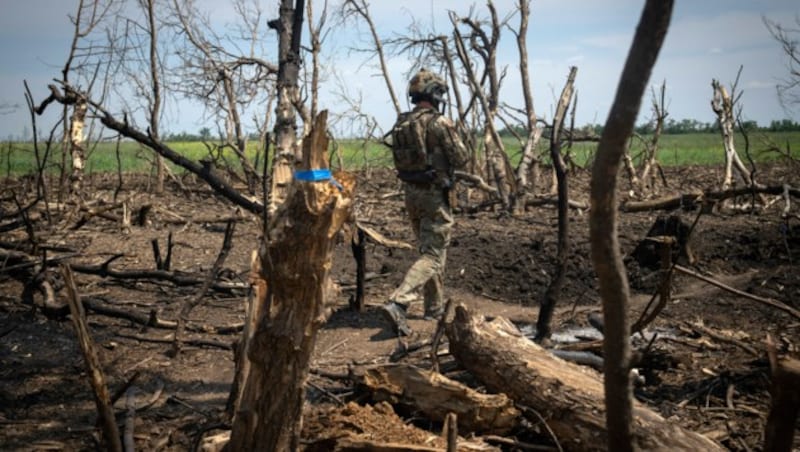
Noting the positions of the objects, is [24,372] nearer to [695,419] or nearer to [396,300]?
[396,300]

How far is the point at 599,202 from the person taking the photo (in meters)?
1.92

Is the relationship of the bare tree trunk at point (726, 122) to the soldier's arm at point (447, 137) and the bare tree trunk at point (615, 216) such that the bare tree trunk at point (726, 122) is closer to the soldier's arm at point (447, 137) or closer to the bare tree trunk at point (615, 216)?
the soldier's arm at point (447, 137)

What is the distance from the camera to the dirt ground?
12.8ft

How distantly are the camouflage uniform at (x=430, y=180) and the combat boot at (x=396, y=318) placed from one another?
15.4 inches

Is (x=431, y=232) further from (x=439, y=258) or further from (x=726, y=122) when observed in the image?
(x=726, y=122)

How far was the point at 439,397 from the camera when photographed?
3.79 m

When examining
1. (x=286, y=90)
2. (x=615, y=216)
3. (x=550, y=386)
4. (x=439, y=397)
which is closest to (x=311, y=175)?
(x=615, y=216)

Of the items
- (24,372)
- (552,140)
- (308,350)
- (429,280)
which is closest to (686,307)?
(429,280)

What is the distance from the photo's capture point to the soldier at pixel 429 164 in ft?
21.3

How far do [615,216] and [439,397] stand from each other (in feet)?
7.03

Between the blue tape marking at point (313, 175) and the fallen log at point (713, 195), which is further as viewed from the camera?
the fallen log at point (713, 195)

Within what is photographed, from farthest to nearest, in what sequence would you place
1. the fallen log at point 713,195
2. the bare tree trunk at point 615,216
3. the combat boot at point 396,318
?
the fallen log at point 713,195
the combat boot at point 396,318
the bare tree trunk at point 615,216

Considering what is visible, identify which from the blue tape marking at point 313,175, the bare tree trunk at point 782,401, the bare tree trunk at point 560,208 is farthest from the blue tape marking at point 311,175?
the bare tree trunk at point 560,208

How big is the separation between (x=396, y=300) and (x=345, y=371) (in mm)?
1214
